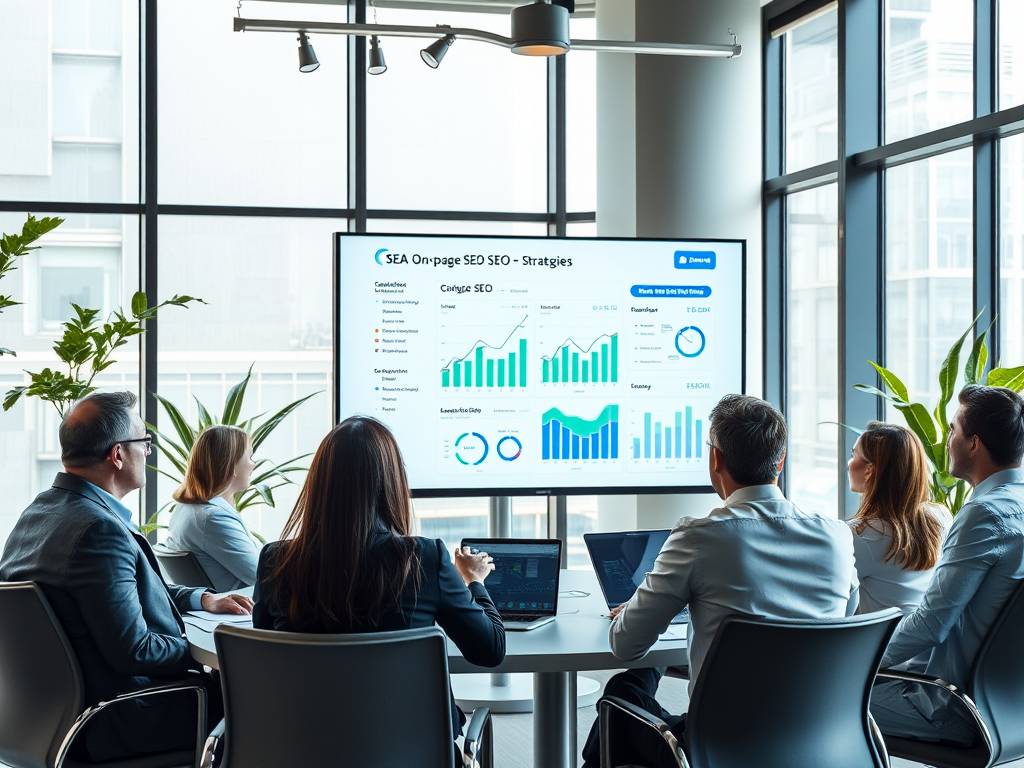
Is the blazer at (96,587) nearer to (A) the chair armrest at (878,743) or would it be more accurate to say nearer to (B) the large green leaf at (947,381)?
(A) the chair armrest at (878,743)

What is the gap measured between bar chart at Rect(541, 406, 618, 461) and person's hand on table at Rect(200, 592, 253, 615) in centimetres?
137

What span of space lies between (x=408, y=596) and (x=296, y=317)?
3995 mm

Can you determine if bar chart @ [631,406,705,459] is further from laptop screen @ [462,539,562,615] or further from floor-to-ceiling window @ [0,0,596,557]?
floor-to-ceiling window @ [0,0,596,557]

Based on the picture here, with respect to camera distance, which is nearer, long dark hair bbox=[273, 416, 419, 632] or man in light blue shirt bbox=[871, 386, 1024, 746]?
long dark hair bbox=[273, 416, 419, 632]

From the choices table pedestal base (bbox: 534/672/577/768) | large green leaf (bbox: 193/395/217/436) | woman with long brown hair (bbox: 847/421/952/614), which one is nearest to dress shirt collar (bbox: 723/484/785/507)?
woman with long brown hair (bbox: 847/421/952/614)

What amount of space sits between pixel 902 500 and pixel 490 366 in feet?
5.10

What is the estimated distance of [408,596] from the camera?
6.51ft

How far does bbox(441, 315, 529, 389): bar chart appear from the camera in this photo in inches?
147

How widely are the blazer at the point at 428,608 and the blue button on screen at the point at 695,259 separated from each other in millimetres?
2104

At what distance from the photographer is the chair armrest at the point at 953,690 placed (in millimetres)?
2260

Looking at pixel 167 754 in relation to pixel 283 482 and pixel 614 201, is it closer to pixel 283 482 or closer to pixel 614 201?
pixel 283 482

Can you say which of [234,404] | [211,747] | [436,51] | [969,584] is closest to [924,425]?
[969,584]

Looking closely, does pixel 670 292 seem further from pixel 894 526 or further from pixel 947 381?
pixel 894 526

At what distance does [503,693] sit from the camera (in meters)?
4.38
